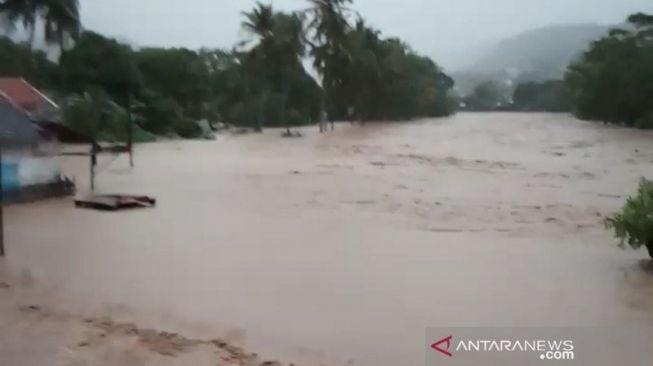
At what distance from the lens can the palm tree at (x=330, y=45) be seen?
53.3 ft

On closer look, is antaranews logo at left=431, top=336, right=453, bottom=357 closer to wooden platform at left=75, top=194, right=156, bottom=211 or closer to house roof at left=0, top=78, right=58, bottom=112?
wooden platform at left=75, top=194, right=156, bottom=211

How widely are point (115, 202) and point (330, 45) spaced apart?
999 centimetres

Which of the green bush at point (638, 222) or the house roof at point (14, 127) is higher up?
the house roof at point (14, 127)

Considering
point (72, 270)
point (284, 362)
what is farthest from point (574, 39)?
point (284, 362)

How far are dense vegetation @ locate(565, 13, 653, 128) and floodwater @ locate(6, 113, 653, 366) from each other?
656mm

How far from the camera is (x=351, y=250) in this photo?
17.5ft

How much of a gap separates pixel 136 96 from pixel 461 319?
38.1 feet

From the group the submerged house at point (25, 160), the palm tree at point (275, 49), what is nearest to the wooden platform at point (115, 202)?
the submerged house at point (25, 160)

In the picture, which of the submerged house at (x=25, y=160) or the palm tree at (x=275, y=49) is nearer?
the submerged house at (x=25, y=160)

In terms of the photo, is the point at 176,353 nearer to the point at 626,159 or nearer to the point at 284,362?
the point at 284,362

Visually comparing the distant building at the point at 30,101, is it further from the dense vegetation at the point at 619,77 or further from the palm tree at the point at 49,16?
the dense vegetation at the point at 619,77

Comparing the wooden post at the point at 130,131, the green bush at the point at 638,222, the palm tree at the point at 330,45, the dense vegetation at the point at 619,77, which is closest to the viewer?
the green bush at the point at 638,222

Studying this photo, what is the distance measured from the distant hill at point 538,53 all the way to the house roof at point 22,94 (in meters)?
6.71

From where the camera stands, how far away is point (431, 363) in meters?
3.09
